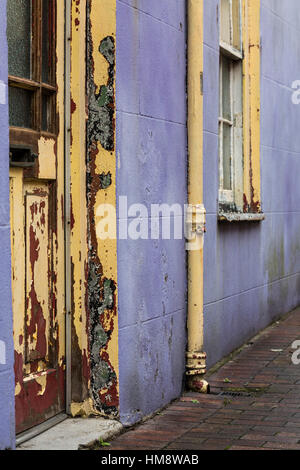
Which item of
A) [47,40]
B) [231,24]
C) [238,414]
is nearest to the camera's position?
[47,40]

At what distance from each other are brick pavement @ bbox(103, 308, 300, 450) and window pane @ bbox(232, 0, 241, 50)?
2.75 meters

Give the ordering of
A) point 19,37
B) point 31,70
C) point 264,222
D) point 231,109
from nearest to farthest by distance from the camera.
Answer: point 19,37, point 31,70, point 231,109, point 264,222

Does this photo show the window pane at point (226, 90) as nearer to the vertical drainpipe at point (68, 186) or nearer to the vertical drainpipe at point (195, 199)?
the vertical drainpipe at point (195, 199)

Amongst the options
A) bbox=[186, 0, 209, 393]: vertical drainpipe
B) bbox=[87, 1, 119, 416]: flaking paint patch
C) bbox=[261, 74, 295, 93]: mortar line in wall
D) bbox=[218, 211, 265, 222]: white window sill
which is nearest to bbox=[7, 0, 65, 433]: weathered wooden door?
bbox=[87, 1, 119, 416]: flaking paint patch

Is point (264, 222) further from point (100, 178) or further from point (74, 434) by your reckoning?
point (74, 434)

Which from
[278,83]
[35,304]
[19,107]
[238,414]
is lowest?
[238,414]

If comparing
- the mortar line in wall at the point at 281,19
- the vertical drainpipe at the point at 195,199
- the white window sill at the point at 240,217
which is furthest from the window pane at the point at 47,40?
the mortar line in wall at the point at 281,19

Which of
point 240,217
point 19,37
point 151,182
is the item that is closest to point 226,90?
point 240,217

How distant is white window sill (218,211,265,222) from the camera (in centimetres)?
720

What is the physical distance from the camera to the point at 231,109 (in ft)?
26.4

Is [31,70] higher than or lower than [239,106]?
lower

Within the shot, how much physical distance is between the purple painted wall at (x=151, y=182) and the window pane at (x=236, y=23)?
1.75 meters

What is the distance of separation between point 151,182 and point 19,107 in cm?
125
